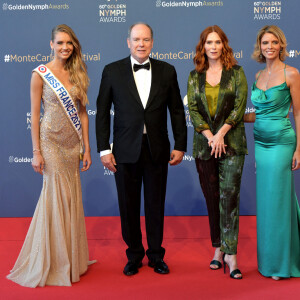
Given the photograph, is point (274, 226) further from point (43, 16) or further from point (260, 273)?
point (43, 16)

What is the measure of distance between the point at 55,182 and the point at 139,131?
68 cm

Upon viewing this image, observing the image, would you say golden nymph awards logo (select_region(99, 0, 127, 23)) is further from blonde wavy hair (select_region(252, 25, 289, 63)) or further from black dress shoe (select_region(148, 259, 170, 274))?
black dress shoe (select_region(148, 259, 170, 274))

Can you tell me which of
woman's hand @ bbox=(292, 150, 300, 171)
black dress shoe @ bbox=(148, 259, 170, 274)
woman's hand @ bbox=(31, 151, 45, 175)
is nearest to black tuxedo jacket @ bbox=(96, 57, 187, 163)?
woman's hand @ bbox=(31, 151, 45, 175)

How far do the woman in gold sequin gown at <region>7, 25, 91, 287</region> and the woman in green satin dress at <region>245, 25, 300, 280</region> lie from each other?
1.28 m

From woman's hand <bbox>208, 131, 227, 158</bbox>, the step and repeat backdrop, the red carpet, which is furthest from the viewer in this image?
the step and repeat backdrop

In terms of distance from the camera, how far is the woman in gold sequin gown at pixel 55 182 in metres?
2.91

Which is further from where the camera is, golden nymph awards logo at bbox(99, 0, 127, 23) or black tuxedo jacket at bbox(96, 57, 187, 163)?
golden nymph awards logo at bbox(99, 0, 127, 23)

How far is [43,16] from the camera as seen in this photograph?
176 inches

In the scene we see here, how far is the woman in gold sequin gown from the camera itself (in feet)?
9.53

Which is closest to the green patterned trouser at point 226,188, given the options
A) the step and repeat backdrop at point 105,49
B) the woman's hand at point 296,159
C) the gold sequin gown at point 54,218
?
the woman's hand at point 296,159

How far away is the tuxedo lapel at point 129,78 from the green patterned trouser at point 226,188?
65 cm

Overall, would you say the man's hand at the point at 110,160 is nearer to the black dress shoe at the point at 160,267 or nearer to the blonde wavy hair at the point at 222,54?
the black dress shoe at the point at 160,267

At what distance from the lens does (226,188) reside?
2.98 m

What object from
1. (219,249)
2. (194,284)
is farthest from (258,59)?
(194,284)
